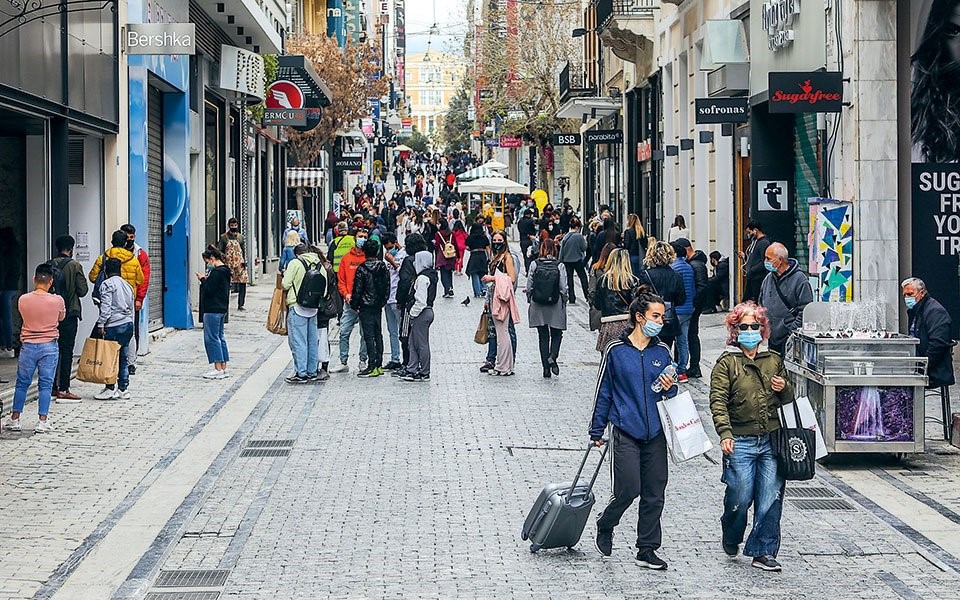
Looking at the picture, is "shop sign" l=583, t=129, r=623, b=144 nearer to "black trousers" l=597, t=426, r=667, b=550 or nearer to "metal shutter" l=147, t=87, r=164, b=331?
"metal shutter" l=147, t=87, r=164, b=331

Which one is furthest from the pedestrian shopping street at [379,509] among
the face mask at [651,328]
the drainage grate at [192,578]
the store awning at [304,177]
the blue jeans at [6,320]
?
the store awning at [304,177]

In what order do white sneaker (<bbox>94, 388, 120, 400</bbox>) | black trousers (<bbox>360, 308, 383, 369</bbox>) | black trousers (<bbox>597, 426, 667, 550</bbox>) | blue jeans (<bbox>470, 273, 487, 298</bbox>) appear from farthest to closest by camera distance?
blue jeans (<bbox>470, 273, 487, 298</bbox>)
black trousers (<bbox>360, 308, 383, 369</bbox>)
white sneaker (<bbox>94, 388, 120, 400</bbox>)
black trousers (<bbox>597, 426, 667, 550</bbox>)

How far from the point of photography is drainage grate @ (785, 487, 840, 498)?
10.5 metres

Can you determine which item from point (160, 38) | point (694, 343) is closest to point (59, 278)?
point (160, 38)

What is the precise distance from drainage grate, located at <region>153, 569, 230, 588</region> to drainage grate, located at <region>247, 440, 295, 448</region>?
448cm

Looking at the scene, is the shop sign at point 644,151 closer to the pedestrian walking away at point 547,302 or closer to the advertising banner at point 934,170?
the advertising banner at point 934,170

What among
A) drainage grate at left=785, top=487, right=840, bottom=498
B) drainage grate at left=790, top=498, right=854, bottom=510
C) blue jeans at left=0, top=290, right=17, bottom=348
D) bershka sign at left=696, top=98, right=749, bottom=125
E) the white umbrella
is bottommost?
drainage grate at left=790, top=498, right=854, bottom=510

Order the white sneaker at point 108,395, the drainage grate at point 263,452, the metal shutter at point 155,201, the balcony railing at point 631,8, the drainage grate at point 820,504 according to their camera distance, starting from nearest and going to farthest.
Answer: the drainage grate at point 820,504
the drainage grate at point 263,452
the white sneaker at point 108,395
the metal shutter at point 155,201
the balcony railing at point 631,8

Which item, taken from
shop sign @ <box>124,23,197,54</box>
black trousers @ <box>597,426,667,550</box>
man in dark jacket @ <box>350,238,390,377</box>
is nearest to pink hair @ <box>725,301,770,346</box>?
black trousers @ <box>597,426,667,550</box>

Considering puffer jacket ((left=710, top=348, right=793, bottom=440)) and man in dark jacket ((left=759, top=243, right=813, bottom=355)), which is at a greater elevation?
man in dark jacket ((left=759, top=243, right=813, bottom=355))

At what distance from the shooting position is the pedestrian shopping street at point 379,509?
7.98 meters

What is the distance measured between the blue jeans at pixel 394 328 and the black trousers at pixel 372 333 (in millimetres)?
303

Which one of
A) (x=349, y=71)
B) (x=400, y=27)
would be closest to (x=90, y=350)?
(x=349, y=71)

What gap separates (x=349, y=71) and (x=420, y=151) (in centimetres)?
12029
